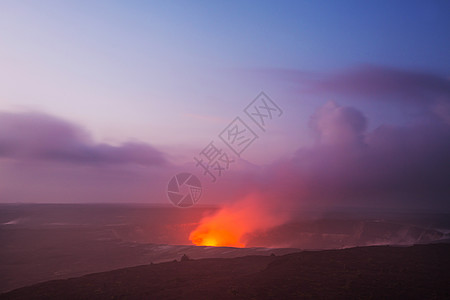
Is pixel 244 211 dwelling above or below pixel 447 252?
above

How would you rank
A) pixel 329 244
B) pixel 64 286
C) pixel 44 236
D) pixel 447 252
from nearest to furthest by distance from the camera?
pixel 64 286, pixel 447 252, pixel 329 244, pixel 44 236

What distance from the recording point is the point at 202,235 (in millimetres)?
77188

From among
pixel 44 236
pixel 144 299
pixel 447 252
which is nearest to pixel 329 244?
pixel 447 252

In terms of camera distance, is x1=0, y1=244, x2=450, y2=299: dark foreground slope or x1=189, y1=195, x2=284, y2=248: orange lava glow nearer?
x1=0, y1=244, x2=450, y2=299: dark foreground slope

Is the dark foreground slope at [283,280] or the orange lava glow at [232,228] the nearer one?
the dark foreground slope at [283,280]

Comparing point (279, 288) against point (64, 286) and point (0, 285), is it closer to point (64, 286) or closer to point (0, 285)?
point (64, 286)

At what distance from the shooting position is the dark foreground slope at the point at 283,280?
19.8m

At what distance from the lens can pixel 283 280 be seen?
2261 cm

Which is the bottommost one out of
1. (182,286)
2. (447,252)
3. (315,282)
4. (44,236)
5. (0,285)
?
(447,252)

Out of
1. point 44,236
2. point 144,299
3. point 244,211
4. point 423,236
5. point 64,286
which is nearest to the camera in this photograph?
point 144,299

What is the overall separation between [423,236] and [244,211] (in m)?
52.3

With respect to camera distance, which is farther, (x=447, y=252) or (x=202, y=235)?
(x=202, y=235)

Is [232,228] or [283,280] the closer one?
[283,280]

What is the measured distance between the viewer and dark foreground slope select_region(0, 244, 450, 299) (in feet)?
64.9
